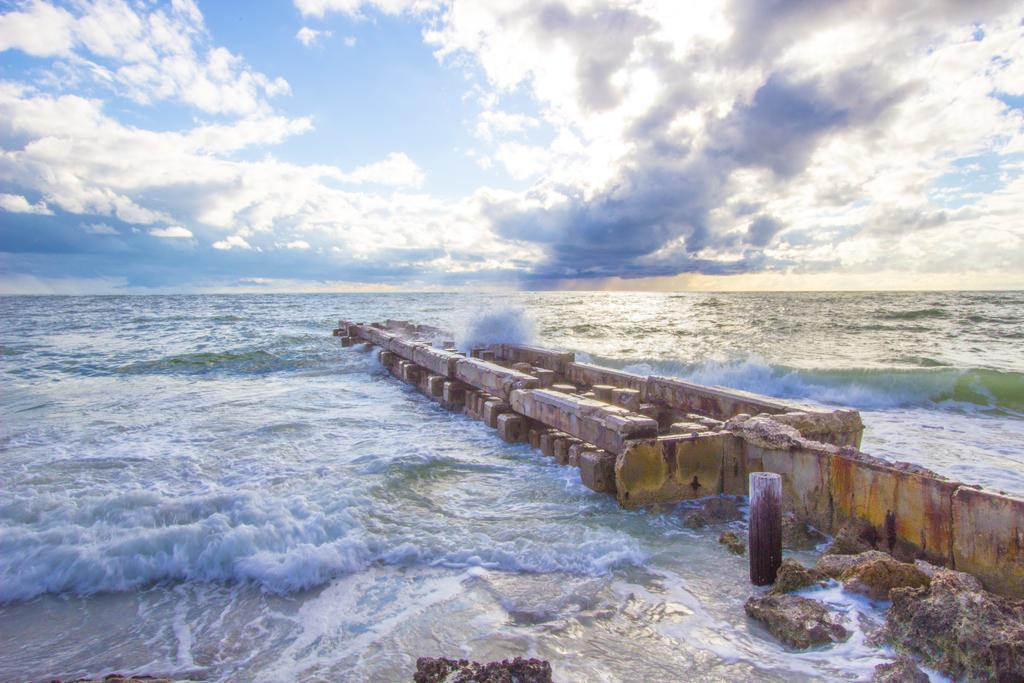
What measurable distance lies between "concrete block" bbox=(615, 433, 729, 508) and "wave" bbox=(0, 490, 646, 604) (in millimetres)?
735

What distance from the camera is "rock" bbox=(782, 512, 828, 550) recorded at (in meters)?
4.84

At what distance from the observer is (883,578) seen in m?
3.75

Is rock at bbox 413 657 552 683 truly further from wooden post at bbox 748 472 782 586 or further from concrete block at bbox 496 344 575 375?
concrete block at bbox 496 344 575 375

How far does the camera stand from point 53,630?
12.2 ft

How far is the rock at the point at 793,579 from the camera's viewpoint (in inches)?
154

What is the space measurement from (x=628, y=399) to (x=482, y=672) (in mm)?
5700

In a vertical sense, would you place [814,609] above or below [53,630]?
above

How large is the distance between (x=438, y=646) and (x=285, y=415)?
306 inches

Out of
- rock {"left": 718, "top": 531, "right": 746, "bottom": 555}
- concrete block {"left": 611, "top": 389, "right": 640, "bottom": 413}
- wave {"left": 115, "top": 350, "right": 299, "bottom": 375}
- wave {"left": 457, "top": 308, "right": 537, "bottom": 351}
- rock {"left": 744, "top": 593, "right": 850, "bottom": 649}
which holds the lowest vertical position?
wave {"left": 115, "top": 350, "right": 299, "bottom": 375}

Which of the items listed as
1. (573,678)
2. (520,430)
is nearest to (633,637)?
(573,678)

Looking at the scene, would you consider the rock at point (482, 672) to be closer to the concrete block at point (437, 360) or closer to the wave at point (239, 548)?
the wave at point (239, 548)

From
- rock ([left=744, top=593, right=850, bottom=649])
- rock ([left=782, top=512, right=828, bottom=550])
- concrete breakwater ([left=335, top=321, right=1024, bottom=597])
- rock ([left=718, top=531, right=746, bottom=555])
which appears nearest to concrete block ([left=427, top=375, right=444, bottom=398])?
concrete breakwater ([left=335, top=321, right=1024, bottom=597])

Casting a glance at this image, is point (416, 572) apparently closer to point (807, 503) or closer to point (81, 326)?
point (807, 503)

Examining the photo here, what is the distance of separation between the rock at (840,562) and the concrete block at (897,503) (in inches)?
11.5
